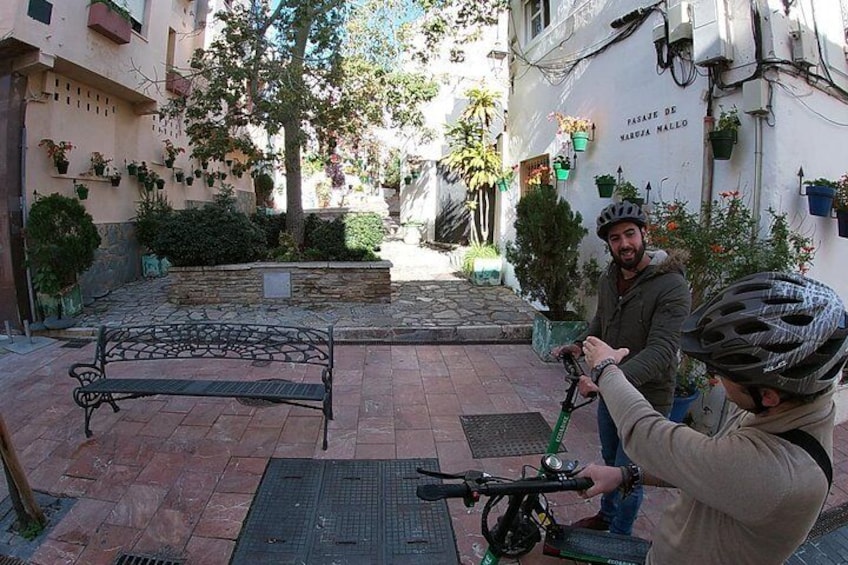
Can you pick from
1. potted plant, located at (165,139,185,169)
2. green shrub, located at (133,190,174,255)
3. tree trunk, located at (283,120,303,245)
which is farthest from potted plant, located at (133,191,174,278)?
tree trunk, located at (283,120,303,245)

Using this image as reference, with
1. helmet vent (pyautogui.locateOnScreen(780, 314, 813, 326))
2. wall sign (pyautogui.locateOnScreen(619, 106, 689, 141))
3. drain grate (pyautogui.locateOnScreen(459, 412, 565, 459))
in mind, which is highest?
wall sign (pyautogui.locateOnScreen(619, 106, 689, 141))

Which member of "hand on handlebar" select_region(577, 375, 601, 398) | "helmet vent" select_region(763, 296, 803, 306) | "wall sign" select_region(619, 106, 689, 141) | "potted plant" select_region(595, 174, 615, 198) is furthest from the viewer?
"potted plant" select_region(595, 174, 615, 198)

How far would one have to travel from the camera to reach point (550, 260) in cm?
558

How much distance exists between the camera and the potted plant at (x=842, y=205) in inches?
143

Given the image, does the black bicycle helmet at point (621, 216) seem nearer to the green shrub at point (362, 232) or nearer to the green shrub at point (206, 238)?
the green shrub at point (362, 232)

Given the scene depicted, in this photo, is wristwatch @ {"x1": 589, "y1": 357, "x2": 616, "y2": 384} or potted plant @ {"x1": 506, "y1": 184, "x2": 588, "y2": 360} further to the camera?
potted plant @ {"x1": 506, "y1": 184, "x2": 588, "y2": 360}

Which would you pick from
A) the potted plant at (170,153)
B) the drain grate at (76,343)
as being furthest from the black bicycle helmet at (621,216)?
the potted plant at (170,153)

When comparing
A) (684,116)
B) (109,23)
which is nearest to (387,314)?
(684,116)

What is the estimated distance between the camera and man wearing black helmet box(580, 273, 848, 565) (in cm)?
102

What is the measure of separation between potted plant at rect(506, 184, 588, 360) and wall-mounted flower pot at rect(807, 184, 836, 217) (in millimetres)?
2214

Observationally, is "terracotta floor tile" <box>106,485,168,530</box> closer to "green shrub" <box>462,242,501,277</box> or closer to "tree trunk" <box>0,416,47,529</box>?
"tree trunk" <box>0,416,47,529</box>

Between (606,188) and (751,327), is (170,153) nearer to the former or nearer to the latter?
(606,188)

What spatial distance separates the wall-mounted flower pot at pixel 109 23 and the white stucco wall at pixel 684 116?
6709mm

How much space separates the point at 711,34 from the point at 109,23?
8373 millimetres
